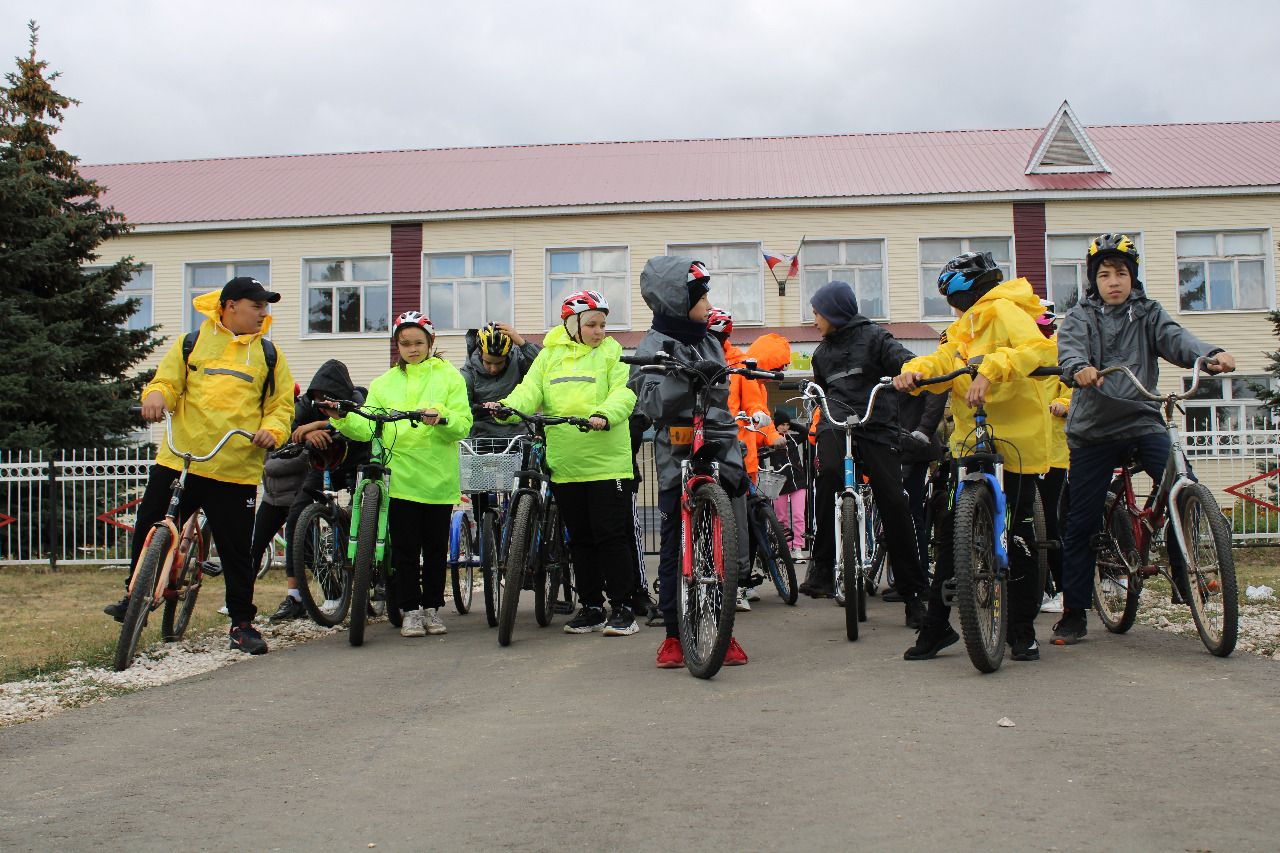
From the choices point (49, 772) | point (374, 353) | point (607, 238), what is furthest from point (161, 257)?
point (49, 772)

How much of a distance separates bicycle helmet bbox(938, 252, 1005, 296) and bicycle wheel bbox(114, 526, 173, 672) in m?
4.26

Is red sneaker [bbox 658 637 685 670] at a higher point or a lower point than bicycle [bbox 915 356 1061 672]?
lower

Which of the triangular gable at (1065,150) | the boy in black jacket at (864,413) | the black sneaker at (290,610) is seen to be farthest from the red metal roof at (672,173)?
the black sneaker at (290,610)

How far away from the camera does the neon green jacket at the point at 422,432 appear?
765 cm

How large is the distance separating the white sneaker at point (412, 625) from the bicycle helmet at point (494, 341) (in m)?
2.17

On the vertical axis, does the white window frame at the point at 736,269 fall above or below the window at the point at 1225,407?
above

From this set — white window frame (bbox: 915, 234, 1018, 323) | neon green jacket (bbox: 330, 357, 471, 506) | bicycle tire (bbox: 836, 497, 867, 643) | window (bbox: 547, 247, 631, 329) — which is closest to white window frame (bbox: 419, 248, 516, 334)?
window (bbox: 547, 247, 631, 329)

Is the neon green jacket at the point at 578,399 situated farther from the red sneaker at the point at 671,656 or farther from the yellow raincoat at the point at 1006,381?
the yellow raincoat at the point at 1006,381

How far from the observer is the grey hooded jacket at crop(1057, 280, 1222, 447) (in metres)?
6.32

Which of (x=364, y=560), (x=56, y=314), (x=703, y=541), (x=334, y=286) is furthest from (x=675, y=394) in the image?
(x=334, y=286)

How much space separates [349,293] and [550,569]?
23.5 m

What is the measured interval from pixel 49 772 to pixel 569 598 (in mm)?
4657

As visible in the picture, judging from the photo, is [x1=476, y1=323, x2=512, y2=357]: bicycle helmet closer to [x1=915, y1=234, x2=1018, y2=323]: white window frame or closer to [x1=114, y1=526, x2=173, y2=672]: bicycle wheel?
[x1=114, y1=526, x2=173, y2=672]: bicycle wheel

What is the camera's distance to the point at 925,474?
30.7 ft
